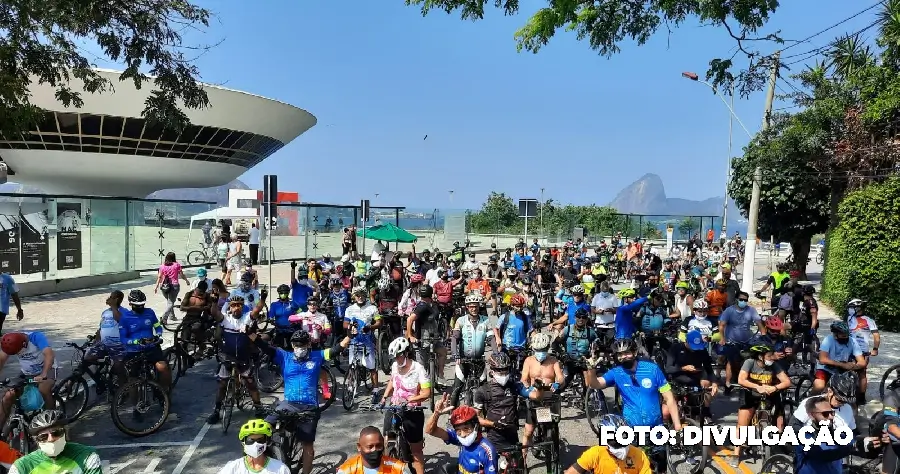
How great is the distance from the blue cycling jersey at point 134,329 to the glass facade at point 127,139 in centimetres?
3704

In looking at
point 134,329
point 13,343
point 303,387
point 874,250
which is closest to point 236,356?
point 134,329

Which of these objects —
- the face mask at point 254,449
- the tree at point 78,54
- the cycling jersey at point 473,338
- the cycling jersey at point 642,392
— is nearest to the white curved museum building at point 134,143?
the tree at point 78,54

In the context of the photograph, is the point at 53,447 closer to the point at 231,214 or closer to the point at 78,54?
the point at 78,54

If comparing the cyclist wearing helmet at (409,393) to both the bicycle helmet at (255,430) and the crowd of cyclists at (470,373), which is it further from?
the bicycle helmet at (255,430)

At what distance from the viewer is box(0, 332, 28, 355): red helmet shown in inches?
288

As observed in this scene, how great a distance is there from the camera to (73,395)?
8.56 metres

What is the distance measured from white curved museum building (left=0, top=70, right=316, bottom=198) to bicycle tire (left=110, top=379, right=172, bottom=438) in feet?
128

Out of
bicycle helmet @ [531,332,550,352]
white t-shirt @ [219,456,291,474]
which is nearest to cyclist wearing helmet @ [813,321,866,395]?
bicycle helmet @ [531,332,550,352]

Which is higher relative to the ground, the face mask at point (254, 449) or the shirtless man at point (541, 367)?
the shirtless man at point (541, 367)

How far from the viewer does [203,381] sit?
1081 cm

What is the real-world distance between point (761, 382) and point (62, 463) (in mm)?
7288

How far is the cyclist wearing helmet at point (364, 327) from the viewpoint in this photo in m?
9.63

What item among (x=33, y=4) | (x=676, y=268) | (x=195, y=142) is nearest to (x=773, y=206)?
(x=676, y=268)

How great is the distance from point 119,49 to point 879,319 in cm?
1868
